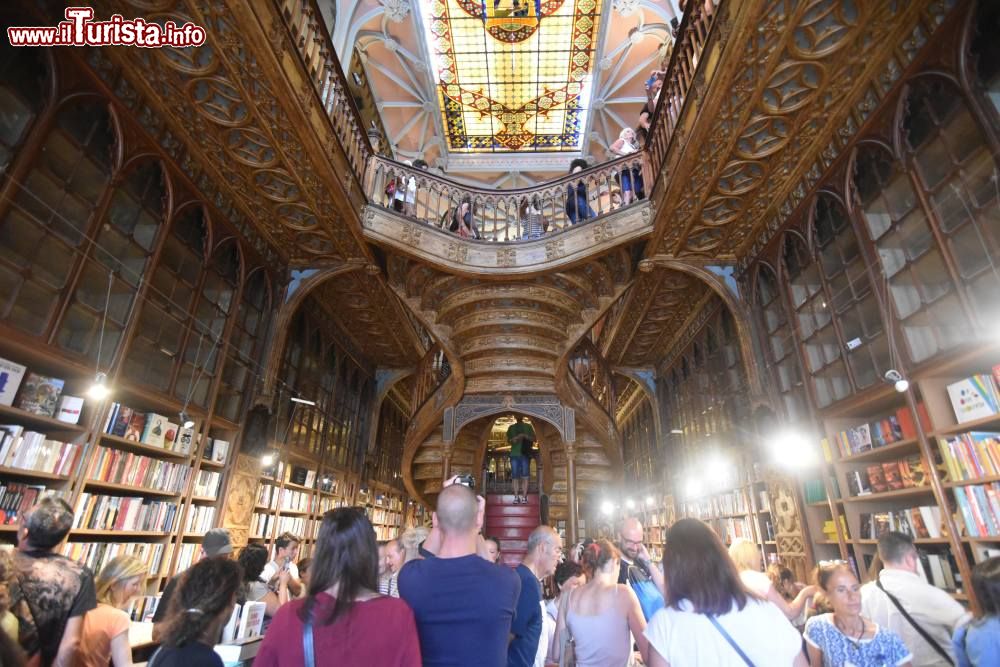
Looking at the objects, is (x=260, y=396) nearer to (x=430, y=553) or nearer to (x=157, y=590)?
(x=157, y=590)

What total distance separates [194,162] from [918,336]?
547 centimetres

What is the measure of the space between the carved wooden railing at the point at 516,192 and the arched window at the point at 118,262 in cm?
201

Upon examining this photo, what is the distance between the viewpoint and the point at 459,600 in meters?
1.25

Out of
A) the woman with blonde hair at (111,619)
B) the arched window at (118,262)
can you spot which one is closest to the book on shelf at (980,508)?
the woman with blonde hair at (111,619)

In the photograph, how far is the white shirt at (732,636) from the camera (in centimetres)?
124

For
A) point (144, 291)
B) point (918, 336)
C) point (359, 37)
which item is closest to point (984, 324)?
point (918, 336)

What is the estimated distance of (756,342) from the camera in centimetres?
484

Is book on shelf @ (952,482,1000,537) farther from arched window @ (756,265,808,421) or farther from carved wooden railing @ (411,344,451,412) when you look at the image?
carved wooden railing @ (411,344,451,412)

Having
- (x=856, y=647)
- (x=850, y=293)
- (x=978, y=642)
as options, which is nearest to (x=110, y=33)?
(x=856, y=647)

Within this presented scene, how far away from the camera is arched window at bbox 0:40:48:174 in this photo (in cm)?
256

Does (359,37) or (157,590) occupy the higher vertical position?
(359,37)

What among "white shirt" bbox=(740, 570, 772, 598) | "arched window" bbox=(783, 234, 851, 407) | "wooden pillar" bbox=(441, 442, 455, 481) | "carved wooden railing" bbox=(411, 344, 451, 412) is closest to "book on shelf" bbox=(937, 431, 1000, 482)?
"arched window" bbox=(783, 234, 851, 407)

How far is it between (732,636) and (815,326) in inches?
138

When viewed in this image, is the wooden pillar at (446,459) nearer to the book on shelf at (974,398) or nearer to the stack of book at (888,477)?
the stack of book at (888,477)
